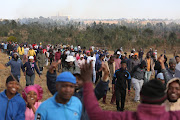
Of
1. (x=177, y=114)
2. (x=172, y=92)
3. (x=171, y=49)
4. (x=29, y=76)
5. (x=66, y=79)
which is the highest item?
(x=66, y=79)

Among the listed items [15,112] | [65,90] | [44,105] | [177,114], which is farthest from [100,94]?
[15,112]

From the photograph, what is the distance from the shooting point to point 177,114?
6.28ft

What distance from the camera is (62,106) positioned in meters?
2.26

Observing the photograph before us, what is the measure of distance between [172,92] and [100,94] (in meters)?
1.11

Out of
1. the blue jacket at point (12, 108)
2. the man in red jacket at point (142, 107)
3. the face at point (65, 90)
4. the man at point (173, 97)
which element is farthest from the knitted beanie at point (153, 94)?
the blue jacket at point (12, 108)

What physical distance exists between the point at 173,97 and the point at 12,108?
7.10 ft

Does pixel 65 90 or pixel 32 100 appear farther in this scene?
pixel 32 100

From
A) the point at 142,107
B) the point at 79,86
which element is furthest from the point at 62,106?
the point at 79,86

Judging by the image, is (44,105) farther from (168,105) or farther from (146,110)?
(168,105)

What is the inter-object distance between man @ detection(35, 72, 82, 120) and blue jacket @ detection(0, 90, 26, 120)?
110cm

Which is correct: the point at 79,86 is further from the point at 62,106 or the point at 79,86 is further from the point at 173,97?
the point at 173,97

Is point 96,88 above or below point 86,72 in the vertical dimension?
below

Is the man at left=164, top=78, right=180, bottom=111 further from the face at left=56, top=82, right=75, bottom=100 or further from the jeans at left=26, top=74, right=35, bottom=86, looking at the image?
the jeans at left=26, top=74, right=35, bottom=86

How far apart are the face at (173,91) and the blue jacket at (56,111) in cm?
146
